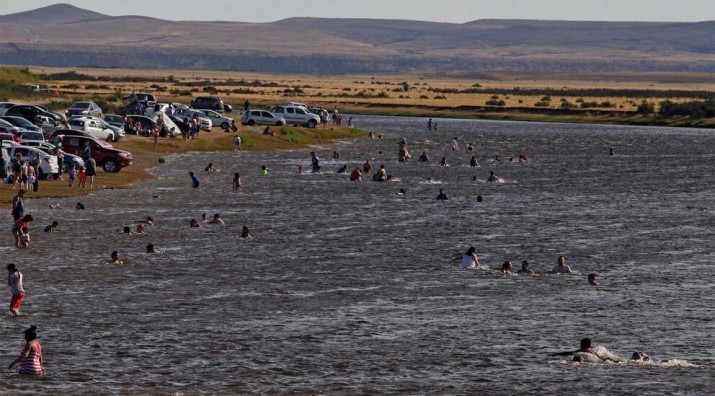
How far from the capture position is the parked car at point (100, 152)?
64.2m

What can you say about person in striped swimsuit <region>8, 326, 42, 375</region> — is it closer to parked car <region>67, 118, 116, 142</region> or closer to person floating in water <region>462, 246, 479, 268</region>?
person floating in water <region>462, 246, 479, 268</region>

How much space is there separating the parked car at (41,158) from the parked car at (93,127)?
16093 millimetres

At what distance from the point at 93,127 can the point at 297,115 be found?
107 feet

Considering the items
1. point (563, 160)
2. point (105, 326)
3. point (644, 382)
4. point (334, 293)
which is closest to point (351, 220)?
point (334, 293)

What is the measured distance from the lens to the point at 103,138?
248 ft

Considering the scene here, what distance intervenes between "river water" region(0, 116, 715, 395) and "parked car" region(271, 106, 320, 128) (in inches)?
1558

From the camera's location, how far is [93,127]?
249ft

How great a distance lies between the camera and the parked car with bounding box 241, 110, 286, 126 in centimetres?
10194

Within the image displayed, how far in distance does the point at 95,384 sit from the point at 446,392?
252 inches

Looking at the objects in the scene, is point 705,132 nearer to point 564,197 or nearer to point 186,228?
point 564,197

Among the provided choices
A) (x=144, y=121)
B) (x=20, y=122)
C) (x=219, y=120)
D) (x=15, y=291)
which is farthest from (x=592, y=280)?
(x=219, y=120)

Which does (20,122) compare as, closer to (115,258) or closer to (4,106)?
(4,106)

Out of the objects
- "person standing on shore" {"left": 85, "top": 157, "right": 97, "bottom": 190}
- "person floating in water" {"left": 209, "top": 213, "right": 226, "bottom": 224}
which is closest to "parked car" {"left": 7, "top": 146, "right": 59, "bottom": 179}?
"person standing on shore" {"left": 85, "top": 157, "right": 97, "bottom": 190}

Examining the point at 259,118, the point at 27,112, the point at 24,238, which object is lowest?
the point at 259,118
